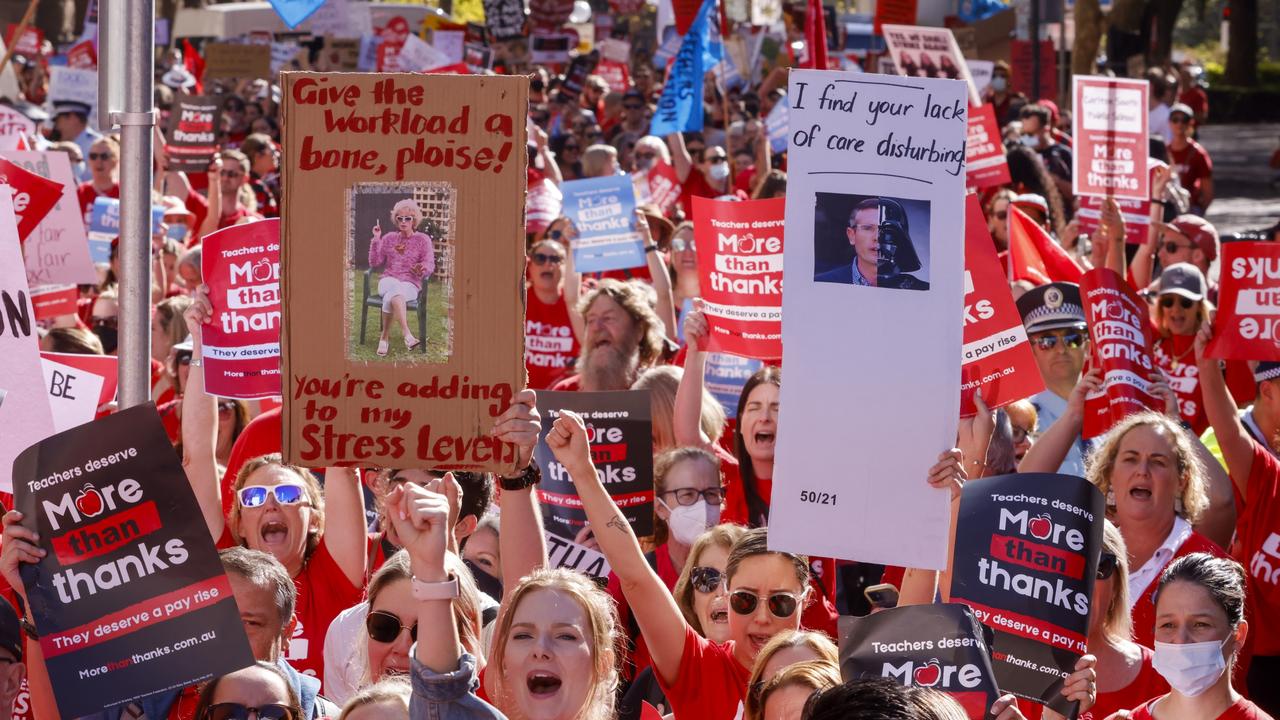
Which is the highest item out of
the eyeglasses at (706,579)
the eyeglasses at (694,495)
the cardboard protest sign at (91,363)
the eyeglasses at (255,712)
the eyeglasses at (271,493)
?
the cardboard protest sign at (91,363)

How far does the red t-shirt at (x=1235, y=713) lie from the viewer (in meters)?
4.30

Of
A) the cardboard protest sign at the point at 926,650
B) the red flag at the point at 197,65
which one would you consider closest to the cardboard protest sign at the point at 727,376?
the cardboard protest sign at the point at 926,650

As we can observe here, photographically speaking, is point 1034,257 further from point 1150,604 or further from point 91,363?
point 91,363

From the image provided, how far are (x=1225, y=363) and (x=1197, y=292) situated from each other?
36cm

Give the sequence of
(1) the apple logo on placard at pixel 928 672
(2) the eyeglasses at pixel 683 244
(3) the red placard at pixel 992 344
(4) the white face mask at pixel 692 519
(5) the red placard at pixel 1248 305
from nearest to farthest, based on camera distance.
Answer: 1. (1) the apple logo on placard at pixel 928 672
2. (3) the red placard at pixel 992 344
3. (4) the white face mask at pixel 692 519
4. (5) the red placard at pixel 1248 305
5. (2) the eyeglasses at pixel 683 244

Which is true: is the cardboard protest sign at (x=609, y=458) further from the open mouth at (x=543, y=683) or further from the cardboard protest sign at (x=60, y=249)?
the cardboard protest sign at (x=60, y=249)

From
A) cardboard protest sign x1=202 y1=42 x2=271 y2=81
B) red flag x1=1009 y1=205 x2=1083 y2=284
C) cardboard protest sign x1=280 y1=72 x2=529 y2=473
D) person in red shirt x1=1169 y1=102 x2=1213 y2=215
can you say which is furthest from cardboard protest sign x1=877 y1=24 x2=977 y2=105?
cardboard protest sign x1=202 y1=42 x2=271 y2=81

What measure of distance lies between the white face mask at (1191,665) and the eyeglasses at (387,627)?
188 centimetres

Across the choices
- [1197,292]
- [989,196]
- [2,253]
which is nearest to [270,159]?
[989,196]

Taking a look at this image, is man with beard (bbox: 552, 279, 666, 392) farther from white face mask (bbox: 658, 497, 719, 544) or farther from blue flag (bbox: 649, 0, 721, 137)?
A: blue flag (bbox: 649, 0, 721, 137)

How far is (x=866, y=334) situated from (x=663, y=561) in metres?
1.66

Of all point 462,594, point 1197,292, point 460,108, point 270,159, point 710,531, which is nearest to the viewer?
point 460,108

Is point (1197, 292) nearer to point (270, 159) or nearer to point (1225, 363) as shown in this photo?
point (1225, 363)

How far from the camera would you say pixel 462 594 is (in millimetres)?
4203
